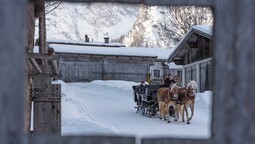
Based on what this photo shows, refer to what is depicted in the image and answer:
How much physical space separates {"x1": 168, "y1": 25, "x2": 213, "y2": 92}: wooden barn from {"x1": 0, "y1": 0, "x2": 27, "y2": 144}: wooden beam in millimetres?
15748

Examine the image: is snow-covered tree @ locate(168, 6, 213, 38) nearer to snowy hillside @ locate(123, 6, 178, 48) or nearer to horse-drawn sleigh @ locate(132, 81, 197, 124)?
snowy hillside @ locate(123, 6, 178, 48)

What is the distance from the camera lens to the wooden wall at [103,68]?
27453mm

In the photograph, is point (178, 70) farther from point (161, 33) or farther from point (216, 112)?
point (216, 112)

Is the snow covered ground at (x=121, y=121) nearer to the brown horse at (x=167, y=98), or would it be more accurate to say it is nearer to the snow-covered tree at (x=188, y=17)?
the brown horse at (x=167, y=98)

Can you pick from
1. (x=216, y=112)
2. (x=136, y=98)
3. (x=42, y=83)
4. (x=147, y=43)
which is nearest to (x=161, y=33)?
(x=147, y=43)

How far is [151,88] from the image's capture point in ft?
44.0

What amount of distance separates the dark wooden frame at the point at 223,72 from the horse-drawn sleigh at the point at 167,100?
35.0ft

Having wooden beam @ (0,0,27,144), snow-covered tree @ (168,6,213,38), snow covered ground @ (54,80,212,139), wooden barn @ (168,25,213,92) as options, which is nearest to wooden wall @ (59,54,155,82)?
snow-covered tree @ (168,6,213,38)

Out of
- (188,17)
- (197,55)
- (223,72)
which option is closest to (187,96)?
(197,55)

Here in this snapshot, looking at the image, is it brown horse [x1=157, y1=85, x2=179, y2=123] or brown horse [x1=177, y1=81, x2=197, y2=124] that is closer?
brown horse [x1=177, y1=81, x2=197, y2=124]

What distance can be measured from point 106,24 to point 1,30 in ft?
334

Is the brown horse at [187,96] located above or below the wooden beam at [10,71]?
below

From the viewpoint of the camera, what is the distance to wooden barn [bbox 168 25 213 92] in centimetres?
1770

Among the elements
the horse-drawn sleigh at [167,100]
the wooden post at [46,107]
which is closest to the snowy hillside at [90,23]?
the horse-drawn sleigh at [167,100]
